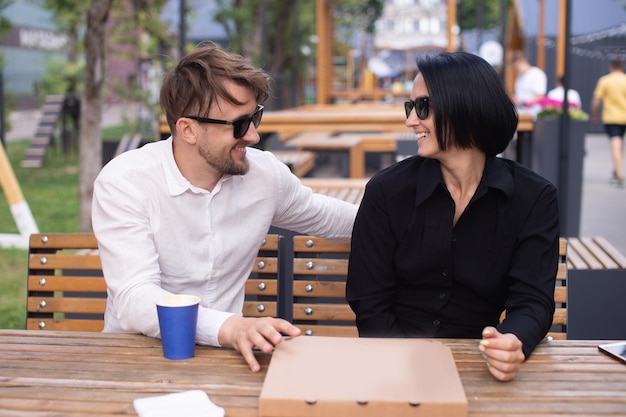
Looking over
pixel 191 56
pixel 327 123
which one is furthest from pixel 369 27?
pixel 191 56

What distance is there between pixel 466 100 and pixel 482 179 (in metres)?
0.25

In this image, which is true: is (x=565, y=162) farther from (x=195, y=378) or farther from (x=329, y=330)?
(x=195, y=378)

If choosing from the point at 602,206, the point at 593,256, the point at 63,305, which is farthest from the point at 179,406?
the point at 602,206

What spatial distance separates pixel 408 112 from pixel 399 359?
89cm

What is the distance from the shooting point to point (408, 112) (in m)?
2.45

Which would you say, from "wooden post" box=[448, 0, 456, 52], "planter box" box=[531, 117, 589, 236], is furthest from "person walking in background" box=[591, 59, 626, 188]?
"wooden post" box=[448, 0, 456, 52]

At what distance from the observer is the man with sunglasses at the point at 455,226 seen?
7.71ft

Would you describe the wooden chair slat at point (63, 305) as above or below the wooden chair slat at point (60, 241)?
below

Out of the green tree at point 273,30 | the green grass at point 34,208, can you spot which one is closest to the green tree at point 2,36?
the green grass at point 34,208

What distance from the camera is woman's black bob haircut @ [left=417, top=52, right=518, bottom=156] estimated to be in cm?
234

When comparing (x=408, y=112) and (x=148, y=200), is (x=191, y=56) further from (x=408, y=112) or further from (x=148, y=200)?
(x=408, y=112)

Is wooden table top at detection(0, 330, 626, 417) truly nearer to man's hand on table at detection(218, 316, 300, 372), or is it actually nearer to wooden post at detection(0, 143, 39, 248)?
man's hand on table at detection(218, 316, 300, 372)

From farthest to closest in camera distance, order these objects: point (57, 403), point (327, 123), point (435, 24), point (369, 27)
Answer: point (435, 24) → point (369, 27) → point (327, 123) → point (57, 403)

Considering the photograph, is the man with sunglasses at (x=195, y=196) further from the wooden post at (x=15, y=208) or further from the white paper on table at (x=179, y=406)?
the wooden post at (x=15, y=208)
